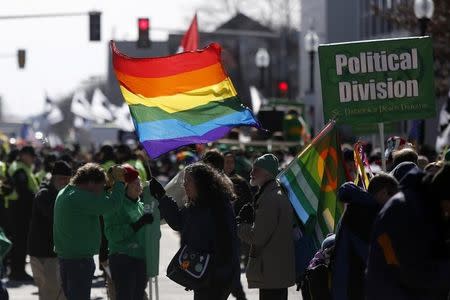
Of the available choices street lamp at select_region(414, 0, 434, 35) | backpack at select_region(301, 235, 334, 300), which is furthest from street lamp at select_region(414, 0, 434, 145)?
backpack at select_region(301, 235, 334, 300)

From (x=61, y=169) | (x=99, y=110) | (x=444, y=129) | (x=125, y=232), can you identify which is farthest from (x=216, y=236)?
(x=99, y=110)

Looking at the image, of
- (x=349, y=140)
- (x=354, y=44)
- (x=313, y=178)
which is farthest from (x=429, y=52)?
(x=349, y=140)

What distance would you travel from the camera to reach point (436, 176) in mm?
7793

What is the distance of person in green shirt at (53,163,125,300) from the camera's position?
Answer: 12.4 m

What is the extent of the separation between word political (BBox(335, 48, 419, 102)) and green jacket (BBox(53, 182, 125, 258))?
7.08 ft

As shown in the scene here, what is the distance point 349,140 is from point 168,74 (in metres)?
34.8

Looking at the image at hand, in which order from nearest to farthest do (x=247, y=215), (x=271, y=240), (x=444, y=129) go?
(x=271, y=240), (x=247, y=215), (x=444, y=129)

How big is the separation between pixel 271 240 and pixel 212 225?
865mm

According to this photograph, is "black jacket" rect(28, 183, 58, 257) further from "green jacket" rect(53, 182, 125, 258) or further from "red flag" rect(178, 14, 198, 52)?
"red flag" rect(178, 14, 198, 52)

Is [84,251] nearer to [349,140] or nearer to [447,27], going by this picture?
[447,27]

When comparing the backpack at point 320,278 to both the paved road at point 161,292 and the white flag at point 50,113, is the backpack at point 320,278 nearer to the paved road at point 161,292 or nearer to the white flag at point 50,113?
the paved road at point 161,292

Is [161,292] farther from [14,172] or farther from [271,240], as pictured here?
[271,240]

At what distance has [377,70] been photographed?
12805 mm

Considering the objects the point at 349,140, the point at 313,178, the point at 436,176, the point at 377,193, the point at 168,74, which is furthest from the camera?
the point at 349,140
